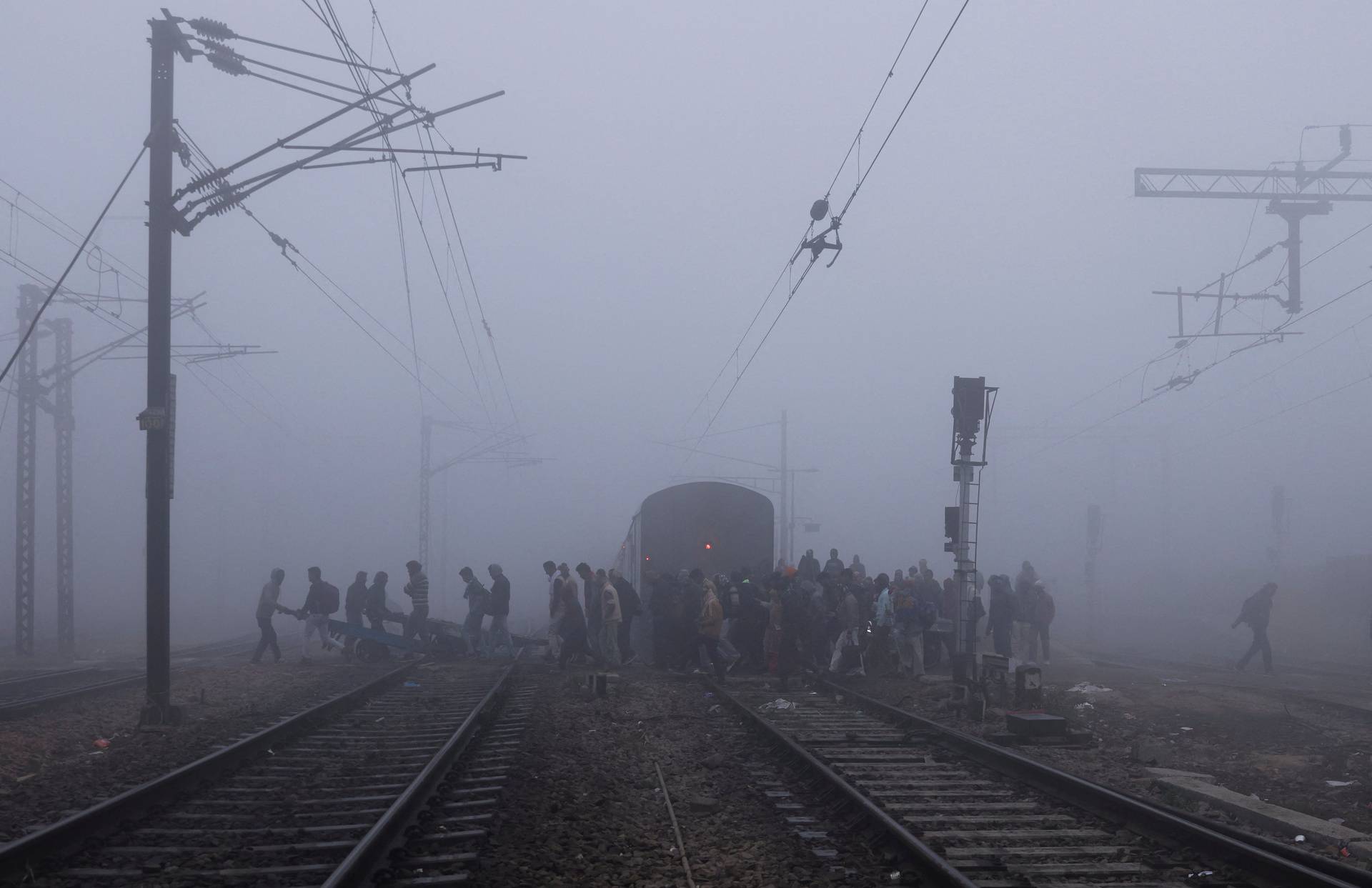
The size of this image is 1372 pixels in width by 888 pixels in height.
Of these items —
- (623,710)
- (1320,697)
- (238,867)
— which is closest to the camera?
(238,867)

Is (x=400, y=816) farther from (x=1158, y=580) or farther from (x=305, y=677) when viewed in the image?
(x=1158, y=580)

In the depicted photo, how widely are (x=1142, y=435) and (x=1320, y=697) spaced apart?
34105 millimetres

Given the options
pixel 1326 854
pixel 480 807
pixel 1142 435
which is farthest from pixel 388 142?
pixel 1142 435

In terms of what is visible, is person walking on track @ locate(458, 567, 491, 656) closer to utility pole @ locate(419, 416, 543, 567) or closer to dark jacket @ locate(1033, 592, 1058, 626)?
dark jacket @ locate(1033, 592, 1058, 626)

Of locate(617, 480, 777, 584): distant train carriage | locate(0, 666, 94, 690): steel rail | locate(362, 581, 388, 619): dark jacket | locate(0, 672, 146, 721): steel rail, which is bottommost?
locate(0, 666, 94, 690): steel rail

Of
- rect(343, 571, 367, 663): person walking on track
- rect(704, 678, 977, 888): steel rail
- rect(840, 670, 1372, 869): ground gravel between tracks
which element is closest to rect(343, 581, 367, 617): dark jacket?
rect(343, 571, 367, 663): person walking on track

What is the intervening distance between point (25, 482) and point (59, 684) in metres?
9.36

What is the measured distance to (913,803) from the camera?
781 centimetres

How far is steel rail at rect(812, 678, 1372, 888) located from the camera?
555 centimetres

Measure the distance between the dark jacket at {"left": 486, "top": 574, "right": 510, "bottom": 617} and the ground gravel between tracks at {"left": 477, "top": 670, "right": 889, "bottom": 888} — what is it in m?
8.26

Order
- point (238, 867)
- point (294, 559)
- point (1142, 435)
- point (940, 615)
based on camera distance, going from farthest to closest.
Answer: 1. point (294, 559)
2. point (1142, 435)
3. point (940, 615)
4. point (238, 867)

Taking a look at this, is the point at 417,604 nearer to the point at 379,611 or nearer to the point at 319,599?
the point at 379,611

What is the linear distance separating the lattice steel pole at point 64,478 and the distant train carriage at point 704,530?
13.3 metres

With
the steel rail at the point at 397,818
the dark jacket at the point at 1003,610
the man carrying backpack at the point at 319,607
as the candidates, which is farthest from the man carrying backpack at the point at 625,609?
the steel rail at the point at 397,818
